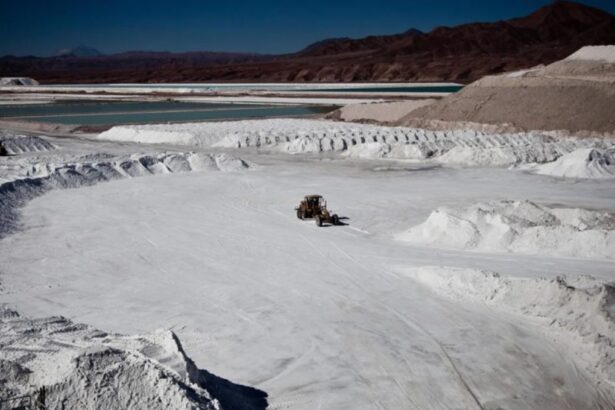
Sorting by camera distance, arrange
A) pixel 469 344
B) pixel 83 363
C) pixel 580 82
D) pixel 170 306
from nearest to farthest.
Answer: pixel 83 363, pixel 469 344, pixel 170 306, pixel 580 82

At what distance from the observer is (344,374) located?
857 cm

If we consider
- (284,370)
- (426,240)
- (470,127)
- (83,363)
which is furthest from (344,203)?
(470,127)

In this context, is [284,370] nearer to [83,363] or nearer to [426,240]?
[83,363]

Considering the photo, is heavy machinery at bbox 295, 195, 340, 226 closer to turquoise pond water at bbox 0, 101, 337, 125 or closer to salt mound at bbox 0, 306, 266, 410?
salt mound at bbox 0, 306, 266, 410

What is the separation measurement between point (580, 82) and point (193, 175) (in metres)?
23.1

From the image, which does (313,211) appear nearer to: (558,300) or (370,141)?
(558,300)

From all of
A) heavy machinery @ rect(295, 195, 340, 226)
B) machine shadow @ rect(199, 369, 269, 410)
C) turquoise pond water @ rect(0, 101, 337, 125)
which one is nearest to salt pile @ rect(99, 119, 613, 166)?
turquoise pond water @ rect(0, 101, 337, 125)

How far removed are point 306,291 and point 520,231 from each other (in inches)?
211

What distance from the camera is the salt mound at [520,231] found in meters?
13.4

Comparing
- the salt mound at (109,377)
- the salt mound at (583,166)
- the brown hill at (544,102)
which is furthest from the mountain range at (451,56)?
the salt mound at (109,377)

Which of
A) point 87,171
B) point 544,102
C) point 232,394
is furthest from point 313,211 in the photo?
point 544,102

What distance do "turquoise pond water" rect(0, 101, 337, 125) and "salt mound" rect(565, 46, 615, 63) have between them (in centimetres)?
1962

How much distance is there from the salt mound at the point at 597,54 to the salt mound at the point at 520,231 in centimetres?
2859

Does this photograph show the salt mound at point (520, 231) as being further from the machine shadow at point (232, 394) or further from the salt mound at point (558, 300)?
the machine shadow at point (232, 394)
